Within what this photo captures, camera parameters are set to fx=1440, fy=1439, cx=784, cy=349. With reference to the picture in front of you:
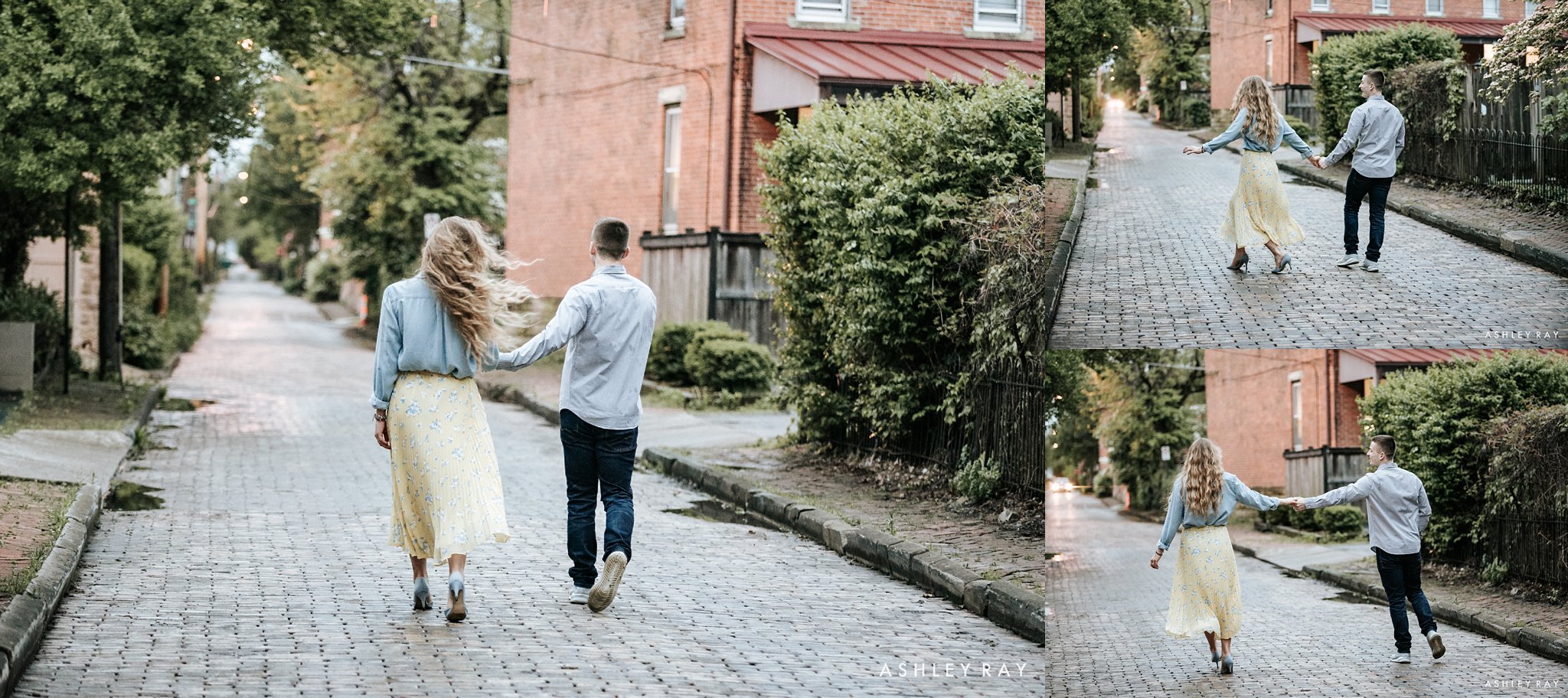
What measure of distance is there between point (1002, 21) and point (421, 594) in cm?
374

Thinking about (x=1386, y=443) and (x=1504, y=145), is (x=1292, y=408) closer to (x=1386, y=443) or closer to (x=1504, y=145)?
(x=1504, y=145)

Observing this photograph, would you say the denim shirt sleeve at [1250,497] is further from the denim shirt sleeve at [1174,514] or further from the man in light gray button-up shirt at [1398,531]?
the man in light gray button-up shirt at [1398,531]

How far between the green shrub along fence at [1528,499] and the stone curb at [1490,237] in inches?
220

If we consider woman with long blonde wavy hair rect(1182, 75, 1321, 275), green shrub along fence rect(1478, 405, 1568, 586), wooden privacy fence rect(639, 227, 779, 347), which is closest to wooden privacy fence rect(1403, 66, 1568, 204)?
woman with long blonde wavy hair rect(1182, 75, 1321, 275)

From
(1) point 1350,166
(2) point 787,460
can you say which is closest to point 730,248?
(2) point 787,460

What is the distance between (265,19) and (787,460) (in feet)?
31.0

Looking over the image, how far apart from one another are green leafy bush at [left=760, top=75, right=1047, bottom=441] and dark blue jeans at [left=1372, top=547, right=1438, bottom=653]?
2.91 m

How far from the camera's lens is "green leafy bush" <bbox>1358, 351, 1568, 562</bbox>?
11.9 m

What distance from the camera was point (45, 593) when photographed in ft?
21.7

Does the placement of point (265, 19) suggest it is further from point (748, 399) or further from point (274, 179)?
point (274, 179)

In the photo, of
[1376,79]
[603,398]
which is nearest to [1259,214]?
[1376,79]

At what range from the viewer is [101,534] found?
360 inches

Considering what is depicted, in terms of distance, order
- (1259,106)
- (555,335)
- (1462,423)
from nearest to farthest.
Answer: (1259,106)
(555,335)
(1462,423)

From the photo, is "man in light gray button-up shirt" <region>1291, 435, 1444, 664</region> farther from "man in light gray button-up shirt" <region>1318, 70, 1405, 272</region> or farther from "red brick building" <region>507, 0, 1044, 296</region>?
"red brick building" <region>507, 0, 1044, 296</region>
